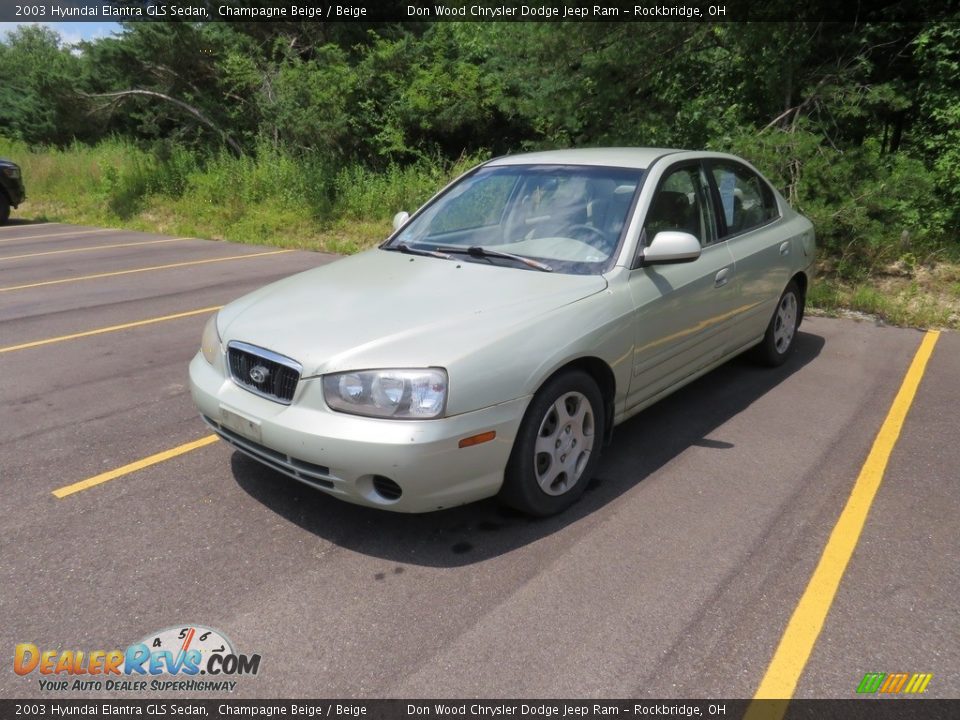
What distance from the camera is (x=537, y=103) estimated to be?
12141 millimetres

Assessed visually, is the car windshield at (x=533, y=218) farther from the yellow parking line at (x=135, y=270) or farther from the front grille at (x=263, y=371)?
the yellow parking line at (x=135, y=270)

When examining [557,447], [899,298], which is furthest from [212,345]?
[899,298]

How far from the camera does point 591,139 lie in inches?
478

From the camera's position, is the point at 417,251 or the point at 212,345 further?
the point at 417,251

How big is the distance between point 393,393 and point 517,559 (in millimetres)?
906

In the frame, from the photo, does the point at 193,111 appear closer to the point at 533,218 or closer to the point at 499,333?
the point at 533,218

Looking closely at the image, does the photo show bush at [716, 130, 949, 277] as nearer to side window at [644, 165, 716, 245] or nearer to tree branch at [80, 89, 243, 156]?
side window at [644, 165, 716, 245]

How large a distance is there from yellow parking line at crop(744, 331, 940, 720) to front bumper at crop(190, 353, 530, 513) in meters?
1.29

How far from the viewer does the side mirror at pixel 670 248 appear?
12.7 ft

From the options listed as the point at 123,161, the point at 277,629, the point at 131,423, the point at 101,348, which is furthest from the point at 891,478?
the point at 123,161

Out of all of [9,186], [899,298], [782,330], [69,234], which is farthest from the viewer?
[9,186]

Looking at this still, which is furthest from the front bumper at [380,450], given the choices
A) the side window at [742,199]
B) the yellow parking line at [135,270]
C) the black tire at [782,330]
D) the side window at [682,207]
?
the yellow parking line at [135,270]

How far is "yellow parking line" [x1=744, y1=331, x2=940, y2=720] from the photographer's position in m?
2.53
